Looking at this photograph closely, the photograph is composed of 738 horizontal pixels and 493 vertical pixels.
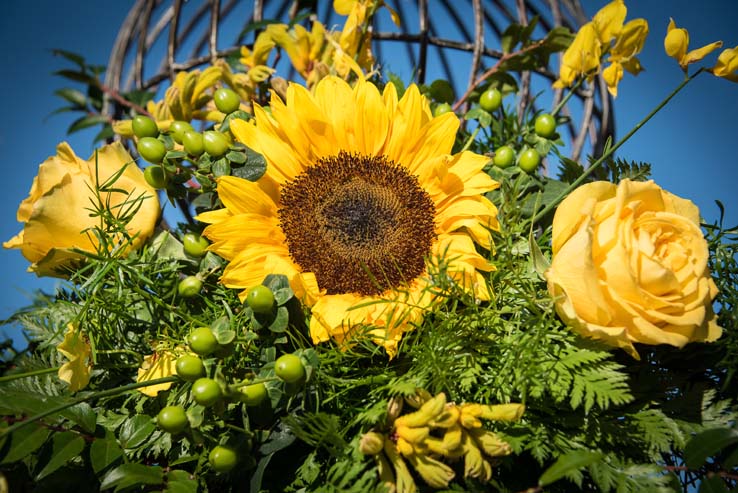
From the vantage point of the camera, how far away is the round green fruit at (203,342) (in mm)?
387

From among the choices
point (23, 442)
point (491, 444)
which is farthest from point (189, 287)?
point (491, 444)

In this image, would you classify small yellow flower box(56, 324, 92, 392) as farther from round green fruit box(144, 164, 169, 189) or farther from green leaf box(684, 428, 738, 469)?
green leaf box(684, 428, 738, 469)

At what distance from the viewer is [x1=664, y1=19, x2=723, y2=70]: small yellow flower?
498mm

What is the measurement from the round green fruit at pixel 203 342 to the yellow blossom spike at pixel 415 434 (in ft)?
0.45

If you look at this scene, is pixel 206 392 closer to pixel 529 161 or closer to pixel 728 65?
pixel 529 161

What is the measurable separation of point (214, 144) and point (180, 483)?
0.25 meters

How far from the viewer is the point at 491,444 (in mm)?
375

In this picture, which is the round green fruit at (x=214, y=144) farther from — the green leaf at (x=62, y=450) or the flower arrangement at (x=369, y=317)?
the green leaf at (x=62, y=450)

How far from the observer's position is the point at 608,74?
61 centimetres

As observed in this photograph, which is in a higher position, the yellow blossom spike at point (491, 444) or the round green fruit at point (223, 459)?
the yellow blossom spike at point (491, 444)

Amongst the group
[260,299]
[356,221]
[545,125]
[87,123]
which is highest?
[87,123]

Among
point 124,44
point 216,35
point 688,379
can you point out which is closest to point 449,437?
point 688,379

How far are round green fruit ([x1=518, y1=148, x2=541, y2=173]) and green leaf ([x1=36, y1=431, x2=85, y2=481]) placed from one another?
431 millimetres

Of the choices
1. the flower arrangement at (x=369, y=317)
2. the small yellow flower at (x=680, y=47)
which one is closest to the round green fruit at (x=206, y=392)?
the flower arrangement at (x=369, y=317)
